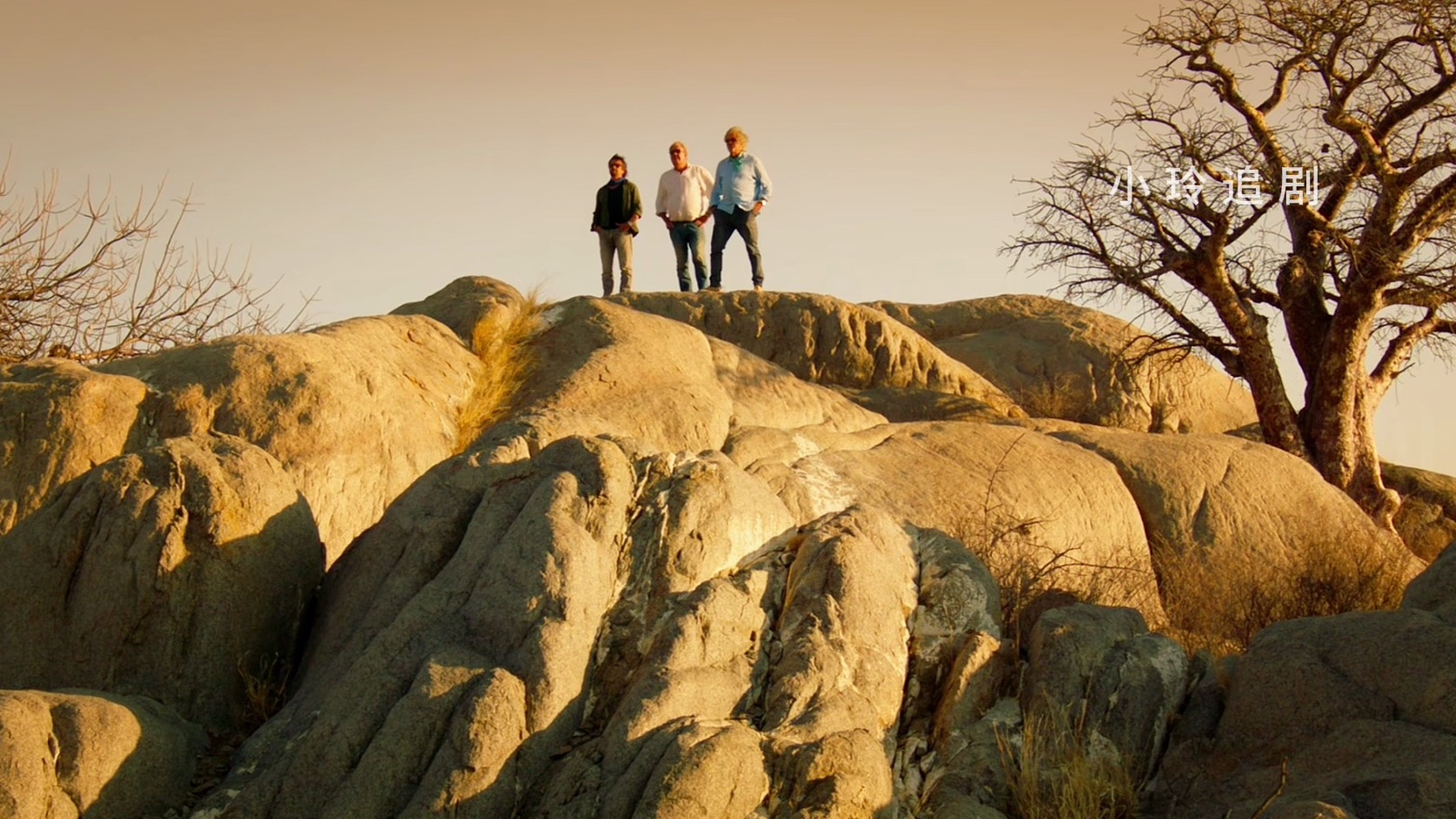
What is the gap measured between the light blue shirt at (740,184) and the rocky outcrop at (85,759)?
9.86m

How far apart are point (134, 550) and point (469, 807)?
9.29 feet

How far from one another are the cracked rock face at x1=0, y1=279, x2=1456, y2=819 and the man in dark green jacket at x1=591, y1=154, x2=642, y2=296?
580 centimetres

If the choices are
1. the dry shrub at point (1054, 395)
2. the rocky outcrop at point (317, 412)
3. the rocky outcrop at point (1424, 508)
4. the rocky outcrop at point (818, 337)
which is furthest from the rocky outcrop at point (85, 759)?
the rocky outcrop at point (1424, 508)

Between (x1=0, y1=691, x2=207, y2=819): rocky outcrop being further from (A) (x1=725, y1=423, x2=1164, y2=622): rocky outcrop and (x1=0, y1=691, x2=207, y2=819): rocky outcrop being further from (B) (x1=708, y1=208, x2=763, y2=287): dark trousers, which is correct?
(B) (x1=708, y1=208, x2=763, y2=287): dark trousers

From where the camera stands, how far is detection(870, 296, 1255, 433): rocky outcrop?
18.5 meters

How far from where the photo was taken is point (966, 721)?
8391 mm

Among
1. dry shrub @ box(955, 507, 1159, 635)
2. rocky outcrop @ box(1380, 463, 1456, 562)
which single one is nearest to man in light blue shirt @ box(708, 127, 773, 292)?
dry shrub @ box(955, 507, 1159, 635)

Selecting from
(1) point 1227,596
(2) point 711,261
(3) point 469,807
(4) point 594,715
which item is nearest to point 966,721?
(4) point 594,715

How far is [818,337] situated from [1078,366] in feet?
15.7

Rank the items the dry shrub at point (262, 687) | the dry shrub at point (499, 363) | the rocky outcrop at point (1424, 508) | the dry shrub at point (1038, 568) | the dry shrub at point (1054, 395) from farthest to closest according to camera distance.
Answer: the dry shrub at point (1054, 395) < the rocky outcrop at point (1424, 508) < the dry shrub at point (499, 363) < the dry shrub at point (1038, 568) < the dry shrub at point (262, 687)

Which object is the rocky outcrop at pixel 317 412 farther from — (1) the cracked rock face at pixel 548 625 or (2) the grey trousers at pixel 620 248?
(2) the grey trousers at pixel 620 248

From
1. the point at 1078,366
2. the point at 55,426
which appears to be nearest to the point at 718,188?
the point at 1078,366

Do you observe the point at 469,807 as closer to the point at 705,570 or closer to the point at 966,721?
the point at 705,570

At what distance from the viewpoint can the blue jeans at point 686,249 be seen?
16812 millimetres
